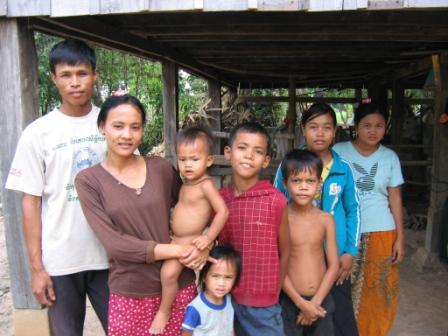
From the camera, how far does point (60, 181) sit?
2053 millimetres

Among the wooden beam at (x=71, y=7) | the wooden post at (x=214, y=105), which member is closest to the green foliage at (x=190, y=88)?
the wooden post at (x=214, y=105)

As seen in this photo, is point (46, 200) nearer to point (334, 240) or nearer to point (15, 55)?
point (15, 55)

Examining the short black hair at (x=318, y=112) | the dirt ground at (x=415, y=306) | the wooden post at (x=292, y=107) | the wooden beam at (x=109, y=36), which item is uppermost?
the wooden beam at (x=109, y=36)

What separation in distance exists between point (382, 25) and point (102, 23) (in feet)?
6.81

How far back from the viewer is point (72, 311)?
218 centimetres

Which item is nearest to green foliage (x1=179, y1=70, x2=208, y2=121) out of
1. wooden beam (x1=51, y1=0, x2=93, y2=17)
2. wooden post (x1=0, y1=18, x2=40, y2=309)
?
wooden post (x1=0, y1=18, x2=40, y2=309)

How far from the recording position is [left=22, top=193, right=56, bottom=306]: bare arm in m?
2.04

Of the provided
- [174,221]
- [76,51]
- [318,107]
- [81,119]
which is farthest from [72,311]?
[318,107]

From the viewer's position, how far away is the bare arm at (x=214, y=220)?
1.93m

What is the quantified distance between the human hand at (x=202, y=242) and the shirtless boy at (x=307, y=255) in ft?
1.69

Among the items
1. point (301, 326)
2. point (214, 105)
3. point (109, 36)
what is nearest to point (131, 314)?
point (301, 326)

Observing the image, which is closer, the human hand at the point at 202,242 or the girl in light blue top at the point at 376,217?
the human hand at the point at 202,242

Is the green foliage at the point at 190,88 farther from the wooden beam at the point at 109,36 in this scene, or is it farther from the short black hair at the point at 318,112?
the short black hair at the point at 318,112

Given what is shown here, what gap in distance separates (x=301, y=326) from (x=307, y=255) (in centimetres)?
38
